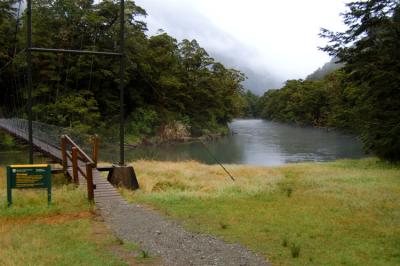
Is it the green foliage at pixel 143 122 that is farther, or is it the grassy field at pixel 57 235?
the green foliage at pixel 143 122

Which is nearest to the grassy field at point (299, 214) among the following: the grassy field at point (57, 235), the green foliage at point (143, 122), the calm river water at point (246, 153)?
the grassy field at point (57, 235)

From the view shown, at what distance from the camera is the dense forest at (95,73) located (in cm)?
4253

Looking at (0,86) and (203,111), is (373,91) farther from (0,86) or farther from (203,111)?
(203,111)

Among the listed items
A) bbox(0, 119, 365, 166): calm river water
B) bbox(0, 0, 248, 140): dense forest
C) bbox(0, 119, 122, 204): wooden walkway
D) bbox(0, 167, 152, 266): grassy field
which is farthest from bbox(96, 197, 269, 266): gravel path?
bbox(0, 0, 248, 140): dense forest

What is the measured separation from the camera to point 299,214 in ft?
33.6

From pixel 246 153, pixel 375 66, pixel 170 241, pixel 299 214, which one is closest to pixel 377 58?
pixel 375 66

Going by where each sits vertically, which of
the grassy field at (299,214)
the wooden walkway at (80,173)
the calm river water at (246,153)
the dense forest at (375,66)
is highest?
the dense forest at (375,66)

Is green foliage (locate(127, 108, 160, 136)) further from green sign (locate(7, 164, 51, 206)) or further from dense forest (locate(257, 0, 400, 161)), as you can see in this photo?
green sign (locate(7, 164, 51, 206))

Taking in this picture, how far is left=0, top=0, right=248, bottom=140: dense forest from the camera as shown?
42531 millimetres

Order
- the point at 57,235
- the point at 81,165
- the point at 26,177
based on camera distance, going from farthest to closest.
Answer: the point at 81,165, the point at 26,177, the point at 57,235

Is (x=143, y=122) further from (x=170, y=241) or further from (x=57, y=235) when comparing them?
(x=170, y=241)

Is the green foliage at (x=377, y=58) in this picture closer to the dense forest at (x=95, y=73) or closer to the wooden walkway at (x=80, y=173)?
the wooden walkway at (x=80, y=173)

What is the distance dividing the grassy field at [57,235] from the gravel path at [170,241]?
1.00 feet

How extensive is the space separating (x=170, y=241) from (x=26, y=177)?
4824mm
